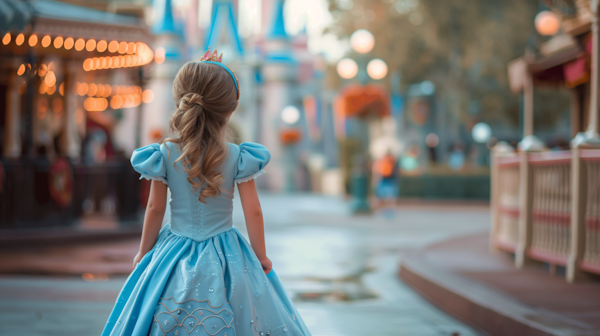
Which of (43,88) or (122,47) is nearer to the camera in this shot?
(122,47)

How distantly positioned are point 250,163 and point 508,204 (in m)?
6.11

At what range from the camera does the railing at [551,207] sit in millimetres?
6824

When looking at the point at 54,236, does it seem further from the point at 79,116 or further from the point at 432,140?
the point at 432,140

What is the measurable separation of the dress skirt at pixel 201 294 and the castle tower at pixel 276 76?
1182 inches

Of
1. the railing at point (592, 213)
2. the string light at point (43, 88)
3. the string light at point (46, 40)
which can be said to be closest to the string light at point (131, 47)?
the string light at point (46, 40)

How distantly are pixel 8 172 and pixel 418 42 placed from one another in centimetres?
1645

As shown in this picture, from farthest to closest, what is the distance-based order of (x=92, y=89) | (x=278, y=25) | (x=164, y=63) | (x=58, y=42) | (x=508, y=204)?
1. (x=164, y=63)
2. (x=278, y=25)
3. (x=92, y=89)
4. (x=58, y=42)
5. (x=508, y=204)

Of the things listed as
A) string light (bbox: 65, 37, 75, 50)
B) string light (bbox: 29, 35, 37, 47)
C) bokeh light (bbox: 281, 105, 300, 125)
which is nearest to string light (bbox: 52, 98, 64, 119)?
string light (bbox: 65, 37, 75, 50)

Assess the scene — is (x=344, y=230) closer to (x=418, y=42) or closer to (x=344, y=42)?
(x=418, y=42)

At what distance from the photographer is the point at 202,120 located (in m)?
2.99

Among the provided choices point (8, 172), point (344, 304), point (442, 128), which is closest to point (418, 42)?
point (442, 128)

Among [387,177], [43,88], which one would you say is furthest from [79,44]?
[387,177]

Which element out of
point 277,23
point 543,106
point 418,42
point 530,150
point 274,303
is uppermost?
point 277,23

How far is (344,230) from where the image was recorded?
44.9ft
